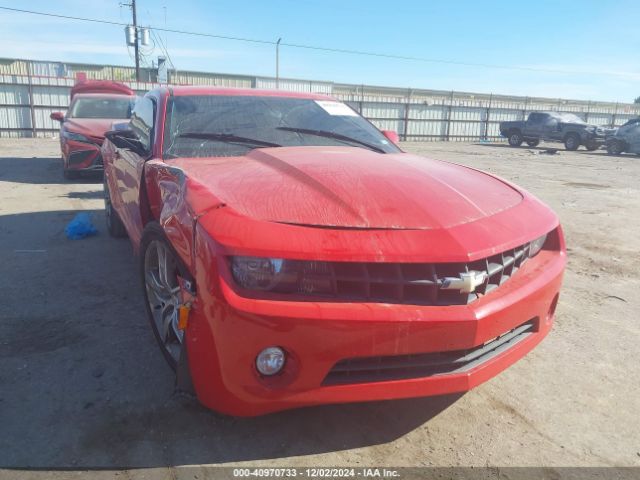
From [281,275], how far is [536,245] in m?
1.39

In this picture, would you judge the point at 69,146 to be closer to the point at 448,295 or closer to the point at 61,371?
the point at 61,371

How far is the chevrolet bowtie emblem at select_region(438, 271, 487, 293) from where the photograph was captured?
189cm

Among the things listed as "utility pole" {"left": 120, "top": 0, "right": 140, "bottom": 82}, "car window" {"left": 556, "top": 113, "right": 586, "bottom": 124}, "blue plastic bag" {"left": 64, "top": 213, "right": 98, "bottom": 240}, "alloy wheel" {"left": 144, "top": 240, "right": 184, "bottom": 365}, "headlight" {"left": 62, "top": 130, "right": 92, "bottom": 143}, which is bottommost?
"blue plastic bag" {"left": 64, "top": 213, "right": 98, "bottom": 240}

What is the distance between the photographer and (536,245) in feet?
8.24

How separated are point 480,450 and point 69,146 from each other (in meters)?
8.56

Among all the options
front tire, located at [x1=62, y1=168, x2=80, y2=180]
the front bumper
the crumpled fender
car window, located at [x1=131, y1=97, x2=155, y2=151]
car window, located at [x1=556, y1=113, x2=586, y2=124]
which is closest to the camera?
the front bumper

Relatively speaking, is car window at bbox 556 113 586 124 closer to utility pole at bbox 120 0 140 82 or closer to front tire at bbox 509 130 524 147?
front tire at bbox 509 130 524 147

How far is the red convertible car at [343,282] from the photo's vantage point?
5.90ft

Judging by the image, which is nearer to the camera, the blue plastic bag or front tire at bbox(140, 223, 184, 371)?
front tire at bbox(140, 223, 184, 371)

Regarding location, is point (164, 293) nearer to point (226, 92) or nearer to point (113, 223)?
point (226, 92)

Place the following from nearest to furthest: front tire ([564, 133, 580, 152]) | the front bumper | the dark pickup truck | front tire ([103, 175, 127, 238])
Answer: the front bumper, front tire ([103, 175, 127, 238]), the dark pickup truck, front tire ([564, 133, 580, 152])

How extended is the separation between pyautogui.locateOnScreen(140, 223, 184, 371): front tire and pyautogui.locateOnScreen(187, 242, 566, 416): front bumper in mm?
525

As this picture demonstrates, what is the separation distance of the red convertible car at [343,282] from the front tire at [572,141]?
23.3 metres

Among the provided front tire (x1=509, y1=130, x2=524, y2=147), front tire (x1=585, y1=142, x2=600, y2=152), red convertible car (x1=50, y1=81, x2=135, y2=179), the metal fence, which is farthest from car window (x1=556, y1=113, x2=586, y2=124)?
red convertible car (x1=50, y1=81, x2=135, y2=179)
